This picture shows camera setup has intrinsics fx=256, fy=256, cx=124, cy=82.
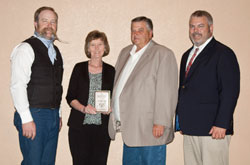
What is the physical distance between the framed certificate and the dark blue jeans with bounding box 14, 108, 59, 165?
425 mm

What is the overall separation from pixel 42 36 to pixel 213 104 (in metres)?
1.78

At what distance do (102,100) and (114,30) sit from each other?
48.7 inches

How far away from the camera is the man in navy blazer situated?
7.59ft

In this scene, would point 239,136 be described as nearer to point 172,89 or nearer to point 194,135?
point 194,135

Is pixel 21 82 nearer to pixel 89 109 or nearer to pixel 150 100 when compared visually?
pixel 89 109

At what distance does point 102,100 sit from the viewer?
268 cm

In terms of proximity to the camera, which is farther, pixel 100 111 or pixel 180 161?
pixel 180 161

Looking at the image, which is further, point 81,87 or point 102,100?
point 81,87

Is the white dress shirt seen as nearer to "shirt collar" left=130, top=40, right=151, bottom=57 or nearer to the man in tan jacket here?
the man in tan jacket

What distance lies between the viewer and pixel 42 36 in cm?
252

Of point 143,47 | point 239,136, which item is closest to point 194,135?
point 143,47

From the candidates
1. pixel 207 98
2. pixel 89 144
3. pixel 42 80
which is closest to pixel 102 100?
pixel 89 144

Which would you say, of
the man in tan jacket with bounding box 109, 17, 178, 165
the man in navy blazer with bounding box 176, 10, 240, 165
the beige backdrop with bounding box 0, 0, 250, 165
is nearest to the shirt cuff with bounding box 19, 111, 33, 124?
the man in tan jacket with bounding box 109, 17, 178, 165

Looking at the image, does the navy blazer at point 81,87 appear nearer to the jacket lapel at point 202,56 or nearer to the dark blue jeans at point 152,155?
the dark blue jeans at point 152,155
